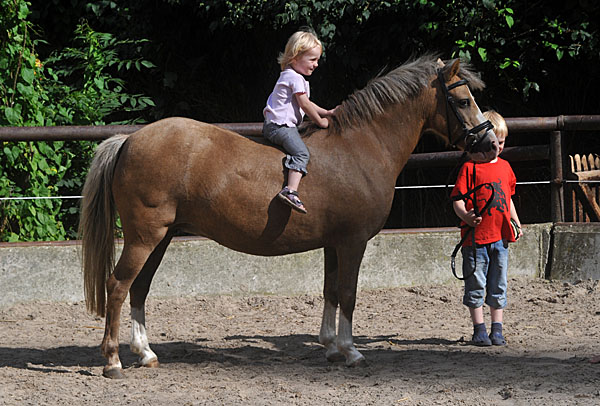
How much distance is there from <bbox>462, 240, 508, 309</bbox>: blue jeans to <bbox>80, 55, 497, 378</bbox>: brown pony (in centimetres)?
82

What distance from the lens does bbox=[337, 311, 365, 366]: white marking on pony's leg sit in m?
4.44

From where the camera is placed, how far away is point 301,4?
7.75 m

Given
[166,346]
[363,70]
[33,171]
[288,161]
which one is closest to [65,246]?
[33,171]

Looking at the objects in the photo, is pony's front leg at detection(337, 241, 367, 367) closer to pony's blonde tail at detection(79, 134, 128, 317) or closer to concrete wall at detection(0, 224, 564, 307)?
pony's blonde tail at detection(79, 134, 128, 317)

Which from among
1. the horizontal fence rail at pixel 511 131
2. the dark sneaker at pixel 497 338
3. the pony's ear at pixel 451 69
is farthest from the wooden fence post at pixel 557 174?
the pony's ear at pixel 451 69

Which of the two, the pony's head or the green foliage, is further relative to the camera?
the green foliage

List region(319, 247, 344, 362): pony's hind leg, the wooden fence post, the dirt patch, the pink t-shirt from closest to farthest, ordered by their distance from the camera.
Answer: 1. the dirt patch
2. the pink t-shirt
3. region(319, 247, 344, 362): pony's hind leg
4. the wooden fence post

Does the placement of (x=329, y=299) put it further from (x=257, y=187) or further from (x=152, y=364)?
(x=152, y=364)

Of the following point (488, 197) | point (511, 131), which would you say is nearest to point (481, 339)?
point (488, 197)

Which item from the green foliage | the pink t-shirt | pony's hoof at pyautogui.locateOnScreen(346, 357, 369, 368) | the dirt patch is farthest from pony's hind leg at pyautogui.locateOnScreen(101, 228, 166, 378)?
the green foliage

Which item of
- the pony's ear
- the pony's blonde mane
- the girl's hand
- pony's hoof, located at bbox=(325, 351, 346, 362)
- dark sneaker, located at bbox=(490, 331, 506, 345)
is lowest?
dark sneaker, located at bbox=(490, 331, 506, 345)

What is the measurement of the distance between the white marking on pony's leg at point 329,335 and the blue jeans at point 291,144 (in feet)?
3.21

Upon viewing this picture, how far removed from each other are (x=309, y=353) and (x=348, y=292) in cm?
63

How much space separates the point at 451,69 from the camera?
4555 millimetres
